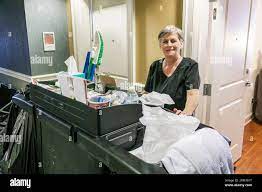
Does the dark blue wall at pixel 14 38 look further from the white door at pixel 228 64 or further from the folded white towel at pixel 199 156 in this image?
the folded white towel at pixel 199 156

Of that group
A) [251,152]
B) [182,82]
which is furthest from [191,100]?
Answer: [251,152]

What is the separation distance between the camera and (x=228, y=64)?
77.1 inches

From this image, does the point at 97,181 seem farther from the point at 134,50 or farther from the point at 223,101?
the point at 134,50

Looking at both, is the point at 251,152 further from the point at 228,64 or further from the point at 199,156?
the point at 199,156

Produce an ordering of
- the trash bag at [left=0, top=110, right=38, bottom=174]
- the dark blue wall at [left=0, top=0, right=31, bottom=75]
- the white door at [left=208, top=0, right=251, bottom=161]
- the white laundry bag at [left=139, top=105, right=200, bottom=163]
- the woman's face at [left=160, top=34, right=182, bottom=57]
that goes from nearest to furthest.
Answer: the white laundry bag at [left=139, top=105, right=200, bottom=163]
the trash bag at [left=0, top=110, right=38, bottom=174]
the woman's face at [left=160, top=34, right=182, bottom=57]
the white door at [left=208, top=0, right=251, bottom=161]
the dark blue wall at [left=0, top=0, right=31, bottom=75]

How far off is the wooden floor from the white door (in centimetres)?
13

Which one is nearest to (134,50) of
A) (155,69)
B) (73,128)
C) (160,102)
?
(155,69)

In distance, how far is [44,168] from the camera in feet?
4.16

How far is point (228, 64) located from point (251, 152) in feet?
4.08

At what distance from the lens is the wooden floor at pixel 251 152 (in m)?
2.24

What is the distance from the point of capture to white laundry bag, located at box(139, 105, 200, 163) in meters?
0.73

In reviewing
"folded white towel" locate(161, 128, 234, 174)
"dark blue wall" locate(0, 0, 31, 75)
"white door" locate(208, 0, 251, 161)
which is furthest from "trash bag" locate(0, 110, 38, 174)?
"dark blue wall" locate(0, 0, 31, 75)

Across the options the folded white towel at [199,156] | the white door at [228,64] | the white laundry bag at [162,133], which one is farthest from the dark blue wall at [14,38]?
the folded white towel at [199,156]

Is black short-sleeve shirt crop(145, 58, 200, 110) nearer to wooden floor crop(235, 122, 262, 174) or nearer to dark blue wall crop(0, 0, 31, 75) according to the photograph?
wooden floor crop(235, 122, 262, 174)
